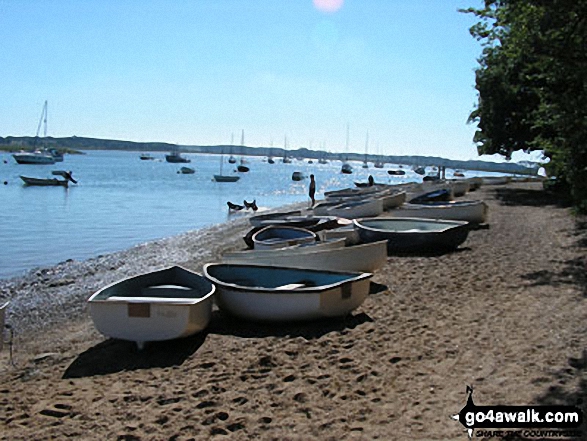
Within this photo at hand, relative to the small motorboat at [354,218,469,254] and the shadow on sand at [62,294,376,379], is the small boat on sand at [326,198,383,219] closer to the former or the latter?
the small motorboat at [354,218,469,254]

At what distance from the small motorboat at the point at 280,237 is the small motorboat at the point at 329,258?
7.35ft

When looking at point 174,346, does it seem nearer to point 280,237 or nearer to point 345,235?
point 345,235

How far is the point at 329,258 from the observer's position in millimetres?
11117

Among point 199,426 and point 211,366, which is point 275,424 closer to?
point 199,426

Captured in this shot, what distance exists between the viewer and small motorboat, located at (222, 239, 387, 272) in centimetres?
1112

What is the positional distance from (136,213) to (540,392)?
118 ft

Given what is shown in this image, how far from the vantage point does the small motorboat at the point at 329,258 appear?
1112 cm

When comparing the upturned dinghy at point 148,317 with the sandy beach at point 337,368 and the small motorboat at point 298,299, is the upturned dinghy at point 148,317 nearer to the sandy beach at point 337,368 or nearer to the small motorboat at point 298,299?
the sandy beach at point 337,368

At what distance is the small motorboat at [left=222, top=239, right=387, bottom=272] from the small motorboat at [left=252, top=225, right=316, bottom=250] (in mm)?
2239

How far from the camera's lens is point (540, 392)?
16.2ft

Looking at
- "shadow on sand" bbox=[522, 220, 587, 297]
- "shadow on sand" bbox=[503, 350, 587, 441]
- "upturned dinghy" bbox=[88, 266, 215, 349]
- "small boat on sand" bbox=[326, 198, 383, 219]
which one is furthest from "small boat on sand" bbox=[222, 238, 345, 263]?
"small boat on sand" bbox=[326, 198, 383, 219]

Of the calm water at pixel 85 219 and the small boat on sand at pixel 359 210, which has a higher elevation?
the small boat on sand at pixel 359 210

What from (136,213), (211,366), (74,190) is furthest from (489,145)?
(74,190)

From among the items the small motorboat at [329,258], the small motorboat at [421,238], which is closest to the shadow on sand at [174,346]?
the small motorboat at [329,258]
